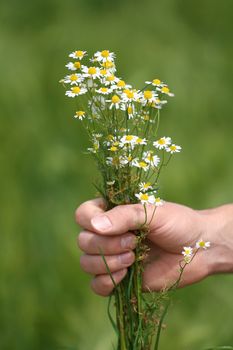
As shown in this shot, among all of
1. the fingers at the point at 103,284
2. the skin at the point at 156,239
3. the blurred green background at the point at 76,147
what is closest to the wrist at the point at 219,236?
the skin at the point at 156,239

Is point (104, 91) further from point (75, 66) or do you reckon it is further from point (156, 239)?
point (156, 239)

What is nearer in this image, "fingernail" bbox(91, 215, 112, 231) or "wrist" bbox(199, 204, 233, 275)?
"fingernail" bbox(91, 215, 112, 231)

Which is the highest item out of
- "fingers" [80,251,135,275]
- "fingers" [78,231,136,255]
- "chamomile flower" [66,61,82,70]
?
"chamomile flower" [66,61,82,70]

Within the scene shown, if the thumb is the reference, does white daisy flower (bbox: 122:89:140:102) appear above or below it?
above

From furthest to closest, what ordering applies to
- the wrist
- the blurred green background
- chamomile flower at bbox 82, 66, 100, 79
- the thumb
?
the blurred green background → the wrist → the thumb → chamomile flower at bbox 82, 66, 100, 79

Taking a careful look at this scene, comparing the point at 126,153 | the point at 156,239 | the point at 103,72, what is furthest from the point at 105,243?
the point at 103,72

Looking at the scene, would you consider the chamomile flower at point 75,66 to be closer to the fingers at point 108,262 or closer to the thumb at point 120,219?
the thumb at point 120,219

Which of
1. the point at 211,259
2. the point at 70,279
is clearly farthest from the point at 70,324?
the point at 211,259

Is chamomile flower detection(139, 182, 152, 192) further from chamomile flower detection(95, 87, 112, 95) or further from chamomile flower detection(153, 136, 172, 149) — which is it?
chamomile flower detection(95, 87, 112, 95)

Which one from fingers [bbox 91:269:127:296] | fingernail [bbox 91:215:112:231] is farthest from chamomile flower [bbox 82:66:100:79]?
fingers [bbox 91:269:127:296]
